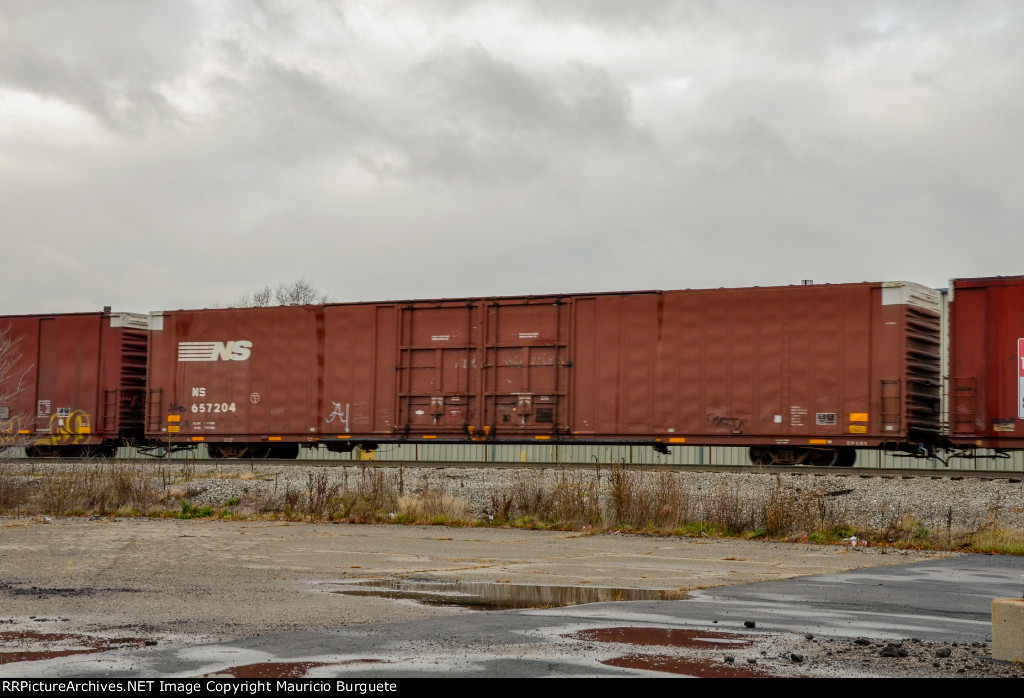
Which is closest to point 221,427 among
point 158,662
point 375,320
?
point 375,320

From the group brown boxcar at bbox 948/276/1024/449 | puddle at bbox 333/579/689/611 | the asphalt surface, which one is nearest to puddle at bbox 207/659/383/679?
the asphalt surface

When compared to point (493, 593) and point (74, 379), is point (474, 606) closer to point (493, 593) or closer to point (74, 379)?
point (493, 593)

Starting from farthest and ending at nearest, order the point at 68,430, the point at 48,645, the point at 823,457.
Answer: the point at 68,430
the point at 823,457
the point at 48,645

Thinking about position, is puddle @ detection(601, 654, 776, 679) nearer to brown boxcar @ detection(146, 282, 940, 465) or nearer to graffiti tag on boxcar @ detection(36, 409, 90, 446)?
brown boxcar @ detection(146, 282, 940, 465)

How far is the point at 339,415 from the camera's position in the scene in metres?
23.3

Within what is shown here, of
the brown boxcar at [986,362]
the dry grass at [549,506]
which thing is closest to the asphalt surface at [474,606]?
the dry grass at [549,506]

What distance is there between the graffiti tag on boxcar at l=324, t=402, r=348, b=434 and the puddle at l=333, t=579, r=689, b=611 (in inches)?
583

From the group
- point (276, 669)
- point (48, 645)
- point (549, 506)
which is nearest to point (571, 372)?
point (549, 506)

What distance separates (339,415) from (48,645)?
58.7 ft

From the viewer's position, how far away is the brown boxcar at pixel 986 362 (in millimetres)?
18734

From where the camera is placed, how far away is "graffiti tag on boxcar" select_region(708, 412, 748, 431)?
20.3 m

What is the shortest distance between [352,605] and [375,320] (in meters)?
16.2

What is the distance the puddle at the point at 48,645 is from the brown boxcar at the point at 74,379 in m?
21.2

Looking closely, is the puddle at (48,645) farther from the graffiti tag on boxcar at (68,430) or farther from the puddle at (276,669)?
the graffiti tag on boxcar at (68,430)
